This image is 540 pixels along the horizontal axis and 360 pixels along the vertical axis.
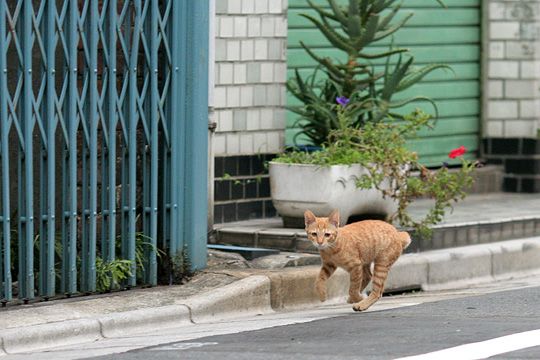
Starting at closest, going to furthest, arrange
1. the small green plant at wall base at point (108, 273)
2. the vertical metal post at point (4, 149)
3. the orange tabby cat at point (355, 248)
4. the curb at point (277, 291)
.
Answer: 1. the curb at point (277, 291)
2. the vertical metal post at point (4, 149)
3. the orange tabby cat at point (355, 248)
4. the small green plant at wall base at point (108, 273)

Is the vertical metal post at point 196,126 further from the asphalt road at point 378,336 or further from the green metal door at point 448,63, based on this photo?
the green metal door at point 448,63

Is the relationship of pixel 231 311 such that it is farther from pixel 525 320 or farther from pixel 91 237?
pixel 525 320

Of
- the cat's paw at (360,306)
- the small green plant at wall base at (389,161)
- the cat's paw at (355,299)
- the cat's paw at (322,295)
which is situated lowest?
the cat's paw at (360,306)

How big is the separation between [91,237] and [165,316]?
80cm

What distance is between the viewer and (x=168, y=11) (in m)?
10.4

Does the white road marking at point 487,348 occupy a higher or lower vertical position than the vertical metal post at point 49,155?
lower

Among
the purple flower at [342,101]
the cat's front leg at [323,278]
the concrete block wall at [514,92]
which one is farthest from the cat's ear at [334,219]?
the concrete block wall at [514,92]

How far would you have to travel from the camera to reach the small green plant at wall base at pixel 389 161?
1199 cm

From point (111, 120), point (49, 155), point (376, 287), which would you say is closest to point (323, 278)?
point (376, 287)

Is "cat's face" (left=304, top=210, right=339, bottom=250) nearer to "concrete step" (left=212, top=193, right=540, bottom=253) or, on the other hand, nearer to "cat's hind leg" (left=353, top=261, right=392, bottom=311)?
"cat's hind leg" (left=353, top=261, right=392, bottom=311)

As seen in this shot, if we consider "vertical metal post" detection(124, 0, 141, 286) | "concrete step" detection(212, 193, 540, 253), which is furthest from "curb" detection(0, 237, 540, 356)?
"vertical metal post" detection(124, 0, 141, 286)

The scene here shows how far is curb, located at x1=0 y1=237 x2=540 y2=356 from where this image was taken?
354 inches

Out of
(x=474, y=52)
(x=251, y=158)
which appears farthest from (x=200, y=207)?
(x=474, y=52)

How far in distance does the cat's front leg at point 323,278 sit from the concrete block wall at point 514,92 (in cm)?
625
